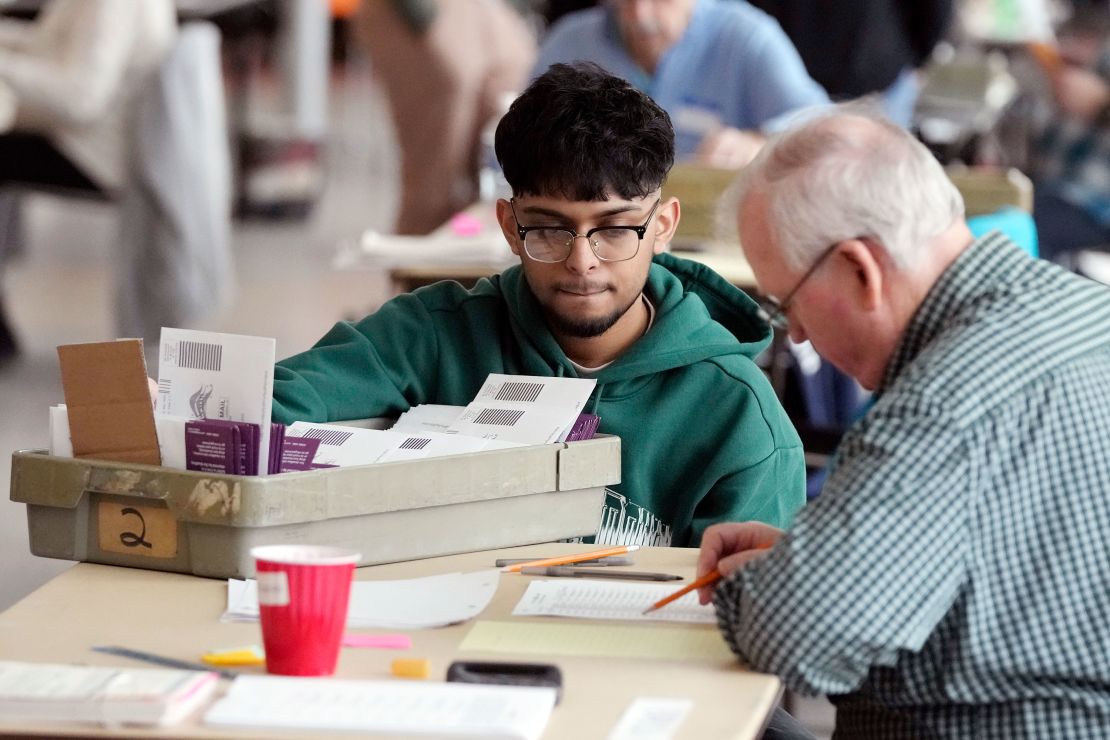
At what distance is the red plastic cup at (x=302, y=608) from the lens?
1.35m

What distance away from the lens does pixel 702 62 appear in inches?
176

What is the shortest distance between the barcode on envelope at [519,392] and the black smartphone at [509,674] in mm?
568

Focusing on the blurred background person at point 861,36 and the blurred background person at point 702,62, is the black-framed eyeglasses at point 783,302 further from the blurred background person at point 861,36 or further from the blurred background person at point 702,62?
the blurred background person at point 861,36

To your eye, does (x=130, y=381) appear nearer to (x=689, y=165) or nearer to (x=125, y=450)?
(x=125, y=450)

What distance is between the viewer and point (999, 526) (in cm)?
139

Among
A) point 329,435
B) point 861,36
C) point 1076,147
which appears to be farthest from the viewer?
point 1076,147

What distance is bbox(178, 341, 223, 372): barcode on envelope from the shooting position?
1.64 meters

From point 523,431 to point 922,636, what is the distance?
64 centimetres

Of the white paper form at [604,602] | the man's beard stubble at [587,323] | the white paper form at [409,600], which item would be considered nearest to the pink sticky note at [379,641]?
the white paper form at [409,600]

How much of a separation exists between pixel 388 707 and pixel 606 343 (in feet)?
3.03

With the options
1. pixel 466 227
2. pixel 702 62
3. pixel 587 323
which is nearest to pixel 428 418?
pixel 587 323

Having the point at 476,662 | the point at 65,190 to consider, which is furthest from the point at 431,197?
the point at 476,662

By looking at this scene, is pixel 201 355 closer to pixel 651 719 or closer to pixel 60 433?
pixel 60 433

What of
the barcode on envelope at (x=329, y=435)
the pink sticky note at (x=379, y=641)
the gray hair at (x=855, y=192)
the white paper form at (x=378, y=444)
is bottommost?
the pink sticky note at (x=379, y=641)
